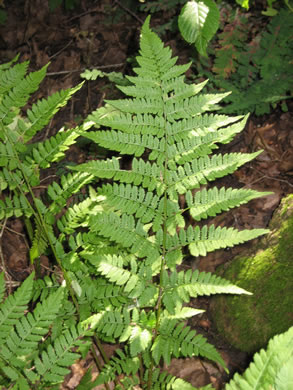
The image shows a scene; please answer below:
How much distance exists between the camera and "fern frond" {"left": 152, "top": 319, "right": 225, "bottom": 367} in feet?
5.82

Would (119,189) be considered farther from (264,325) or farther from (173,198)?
(264,325)

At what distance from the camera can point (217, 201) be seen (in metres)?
1.77

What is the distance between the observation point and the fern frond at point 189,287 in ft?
5.74

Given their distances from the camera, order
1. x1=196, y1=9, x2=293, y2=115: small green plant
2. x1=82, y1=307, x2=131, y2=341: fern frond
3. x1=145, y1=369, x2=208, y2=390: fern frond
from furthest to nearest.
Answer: x1=196, y1=9, x2=293, y2=115: small green plant, x1=145, y1=369, x2=208, y2=390: fern frond, x1=82, y1=307, x2=131, y2=341: fern frond

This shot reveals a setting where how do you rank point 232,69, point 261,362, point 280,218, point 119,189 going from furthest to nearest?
point 232,69 → point 280,218 → point 119,189 → point 261,362

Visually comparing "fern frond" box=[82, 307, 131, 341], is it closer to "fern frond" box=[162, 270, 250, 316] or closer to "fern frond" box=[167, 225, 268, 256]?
"fern frond" box=[162, 270, 250, 316]

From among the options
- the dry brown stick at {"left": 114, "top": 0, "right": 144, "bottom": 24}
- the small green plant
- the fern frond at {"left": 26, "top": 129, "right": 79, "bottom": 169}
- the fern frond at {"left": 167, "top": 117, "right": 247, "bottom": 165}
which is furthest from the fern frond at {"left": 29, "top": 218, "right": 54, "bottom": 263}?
the dry brown stick at {"left": 114, "top": 0, "right": 144, "bottom": 24}

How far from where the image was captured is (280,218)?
2525 mm

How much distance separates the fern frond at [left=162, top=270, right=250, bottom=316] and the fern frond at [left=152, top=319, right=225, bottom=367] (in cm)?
10

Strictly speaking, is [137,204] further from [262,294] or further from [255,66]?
[255,66]

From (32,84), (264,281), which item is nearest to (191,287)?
(264,281)

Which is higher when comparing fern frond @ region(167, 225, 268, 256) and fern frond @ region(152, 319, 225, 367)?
fern frond @ region(167, 225, 268, 256)

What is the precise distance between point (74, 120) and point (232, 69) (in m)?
1.63

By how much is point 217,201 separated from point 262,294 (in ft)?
3.04
